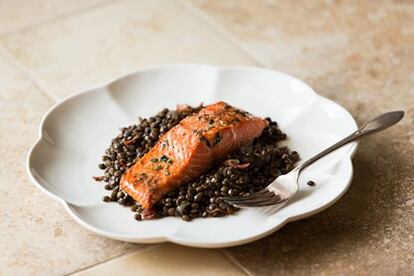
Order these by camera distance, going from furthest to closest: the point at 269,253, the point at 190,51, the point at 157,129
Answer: the point at 190,51 < the point at 157,129 < the point at 269,253

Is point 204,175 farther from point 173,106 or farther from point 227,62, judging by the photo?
point 227,62

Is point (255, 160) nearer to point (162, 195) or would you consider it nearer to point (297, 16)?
point (162, 195)

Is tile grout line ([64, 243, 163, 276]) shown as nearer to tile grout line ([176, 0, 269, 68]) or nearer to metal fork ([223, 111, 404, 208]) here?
metal fork ([223, 111, 404, 208])

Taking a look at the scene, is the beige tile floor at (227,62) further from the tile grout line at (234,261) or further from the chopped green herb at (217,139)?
the chopped green herb at (217,139)

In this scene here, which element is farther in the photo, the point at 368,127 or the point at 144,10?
the point at 144,10

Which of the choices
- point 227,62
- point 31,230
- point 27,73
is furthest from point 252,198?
point 27,73

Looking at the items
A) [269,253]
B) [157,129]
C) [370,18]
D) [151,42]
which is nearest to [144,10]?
[151,42]

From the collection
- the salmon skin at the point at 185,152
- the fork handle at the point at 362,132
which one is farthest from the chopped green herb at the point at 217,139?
the fork handle at the point at 362,132
